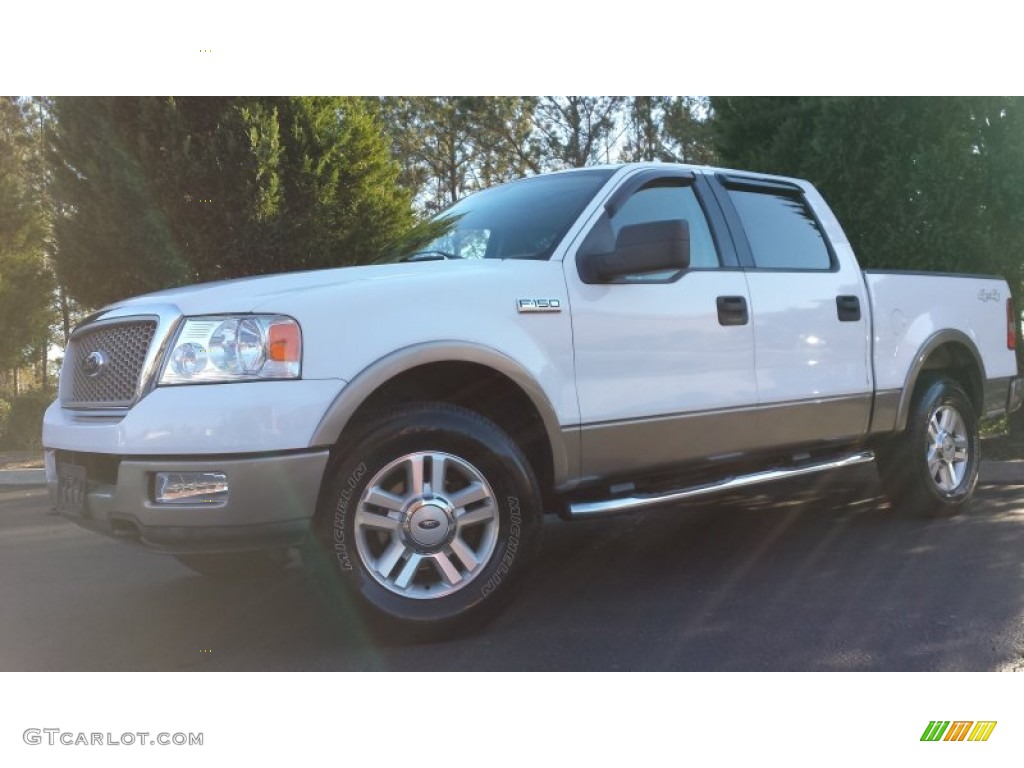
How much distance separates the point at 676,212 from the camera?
15.4 ft

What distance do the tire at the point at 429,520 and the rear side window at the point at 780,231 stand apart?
6.84 feet

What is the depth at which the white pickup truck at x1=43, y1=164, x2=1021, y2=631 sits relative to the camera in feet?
10.5

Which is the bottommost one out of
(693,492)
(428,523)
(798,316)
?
(693,492)

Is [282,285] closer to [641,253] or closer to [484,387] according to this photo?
[484,387]

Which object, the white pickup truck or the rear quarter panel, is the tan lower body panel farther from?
the rear quarter panel

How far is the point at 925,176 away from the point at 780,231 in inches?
183

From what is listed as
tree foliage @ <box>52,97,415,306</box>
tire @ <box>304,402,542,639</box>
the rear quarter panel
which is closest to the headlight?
tire @ <box>304,402,542,639</box>

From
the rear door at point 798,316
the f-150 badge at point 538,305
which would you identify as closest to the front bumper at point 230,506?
the f-150 badge at point 538,305

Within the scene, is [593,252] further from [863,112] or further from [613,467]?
[863,112]

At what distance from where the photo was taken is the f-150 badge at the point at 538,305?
377 centimetres

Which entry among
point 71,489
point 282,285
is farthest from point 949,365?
point 71,489

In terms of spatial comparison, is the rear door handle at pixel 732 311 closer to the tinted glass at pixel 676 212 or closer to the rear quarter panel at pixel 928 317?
the tinted glass at pixel 676 212

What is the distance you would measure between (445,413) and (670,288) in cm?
135
